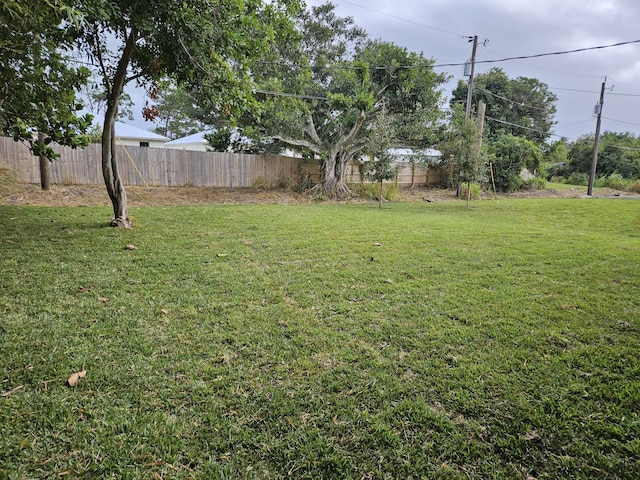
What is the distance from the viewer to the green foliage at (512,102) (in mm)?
26125

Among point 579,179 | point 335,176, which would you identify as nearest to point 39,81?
point 335,176

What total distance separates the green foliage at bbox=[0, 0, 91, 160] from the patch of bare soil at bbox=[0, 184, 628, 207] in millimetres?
4448

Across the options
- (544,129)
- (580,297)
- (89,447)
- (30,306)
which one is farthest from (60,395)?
(544,129)

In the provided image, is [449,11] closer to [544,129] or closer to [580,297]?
[580,297]

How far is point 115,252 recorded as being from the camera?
4.55 m

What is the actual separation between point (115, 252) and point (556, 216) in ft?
39.0

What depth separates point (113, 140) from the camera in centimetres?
588

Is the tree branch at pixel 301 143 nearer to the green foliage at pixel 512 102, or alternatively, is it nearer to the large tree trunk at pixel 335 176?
the large tree trunk at pixel 335 176

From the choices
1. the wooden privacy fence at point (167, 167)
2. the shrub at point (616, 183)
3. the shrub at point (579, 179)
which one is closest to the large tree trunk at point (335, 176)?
the wooden privacy fence at point (167, 167)

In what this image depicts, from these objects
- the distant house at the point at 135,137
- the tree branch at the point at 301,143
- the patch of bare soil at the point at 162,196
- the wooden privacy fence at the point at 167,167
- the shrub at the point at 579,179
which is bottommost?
the patch of bare soil at the point at 162,196

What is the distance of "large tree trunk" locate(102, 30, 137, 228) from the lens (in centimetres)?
547

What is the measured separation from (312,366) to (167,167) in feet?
42.8

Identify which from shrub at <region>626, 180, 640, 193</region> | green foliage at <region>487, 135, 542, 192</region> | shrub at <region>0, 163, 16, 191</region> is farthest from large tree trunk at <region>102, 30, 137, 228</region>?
shrub at <region>626, 180, 640, 193</region>

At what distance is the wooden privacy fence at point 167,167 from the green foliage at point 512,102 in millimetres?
12546
